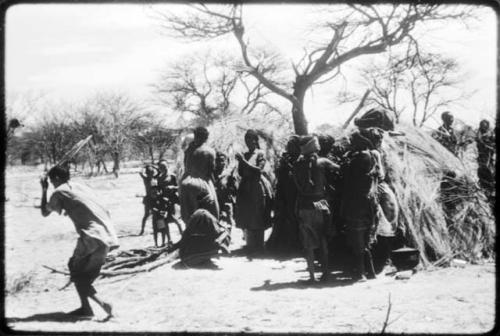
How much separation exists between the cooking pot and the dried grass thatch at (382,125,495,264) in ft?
0.65

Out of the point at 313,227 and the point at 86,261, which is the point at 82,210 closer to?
the point at 86,261

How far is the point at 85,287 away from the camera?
5.03 metres

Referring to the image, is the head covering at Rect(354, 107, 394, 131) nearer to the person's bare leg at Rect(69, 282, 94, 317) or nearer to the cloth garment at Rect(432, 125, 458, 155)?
the cloth garment at Rect(432, 125, 458, 155)

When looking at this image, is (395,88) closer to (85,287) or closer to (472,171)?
(472,171)

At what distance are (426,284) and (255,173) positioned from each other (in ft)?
10.7

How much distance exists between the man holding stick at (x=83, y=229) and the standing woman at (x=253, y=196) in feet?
11.2

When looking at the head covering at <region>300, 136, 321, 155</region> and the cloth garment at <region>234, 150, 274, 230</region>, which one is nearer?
the head covering at <region>300, 136, 321, 155</region>

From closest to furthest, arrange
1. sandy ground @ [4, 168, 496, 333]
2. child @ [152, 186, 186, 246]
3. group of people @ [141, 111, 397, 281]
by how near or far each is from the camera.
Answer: sandy ground @ [4, 168, 496, 333], group of people @ [141, 111, 397, 281], child @ [152, 186, 186, 246]

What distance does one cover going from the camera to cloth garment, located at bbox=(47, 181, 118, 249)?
4.98m

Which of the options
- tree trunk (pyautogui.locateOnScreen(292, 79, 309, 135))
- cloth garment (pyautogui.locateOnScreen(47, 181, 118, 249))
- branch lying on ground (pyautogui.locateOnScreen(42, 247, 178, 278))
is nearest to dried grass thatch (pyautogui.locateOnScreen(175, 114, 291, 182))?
branch lying on ground (pyautogui.locateOnScreen(42, 247, 178, 278))

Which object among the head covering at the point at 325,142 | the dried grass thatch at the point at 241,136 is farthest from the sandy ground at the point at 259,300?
the dried grass thatch at the point at 241,136

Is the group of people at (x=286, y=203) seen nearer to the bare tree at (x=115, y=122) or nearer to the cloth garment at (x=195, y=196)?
the cloth garment at (x=195, y=196)

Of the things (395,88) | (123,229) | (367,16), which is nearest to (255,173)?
(123,229)

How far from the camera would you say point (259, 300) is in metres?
5.79
